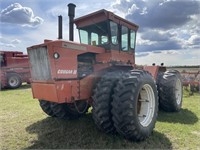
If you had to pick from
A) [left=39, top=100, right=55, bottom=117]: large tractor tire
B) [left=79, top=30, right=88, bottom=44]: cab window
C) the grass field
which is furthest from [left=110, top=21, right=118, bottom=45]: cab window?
[left=39, top=100, right=55, bottom=117]: large tractor tire

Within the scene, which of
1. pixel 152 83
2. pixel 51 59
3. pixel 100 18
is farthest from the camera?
pixel 100 18

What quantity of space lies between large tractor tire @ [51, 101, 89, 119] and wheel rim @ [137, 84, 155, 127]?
1.43 metres

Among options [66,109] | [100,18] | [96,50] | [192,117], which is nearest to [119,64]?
[96,50]

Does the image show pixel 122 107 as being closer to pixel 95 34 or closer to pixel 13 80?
pixel 95 34

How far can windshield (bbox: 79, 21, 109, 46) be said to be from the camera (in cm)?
511

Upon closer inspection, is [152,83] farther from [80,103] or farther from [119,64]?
[80,103]

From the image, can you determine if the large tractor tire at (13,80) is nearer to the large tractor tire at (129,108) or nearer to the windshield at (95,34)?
the windshield at (95,34)

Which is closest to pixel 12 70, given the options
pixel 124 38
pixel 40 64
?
pixel 124 38

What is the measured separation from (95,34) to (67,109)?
83.3 inches

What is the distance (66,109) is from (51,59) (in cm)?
191

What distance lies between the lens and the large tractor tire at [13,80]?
1419 centimetres

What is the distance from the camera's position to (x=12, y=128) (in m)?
4.98

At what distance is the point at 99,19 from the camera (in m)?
5.00

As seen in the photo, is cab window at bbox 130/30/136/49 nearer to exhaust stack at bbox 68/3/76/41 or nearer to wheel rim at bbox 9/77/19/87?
exhaust stack at bbox 68/3/76/41
